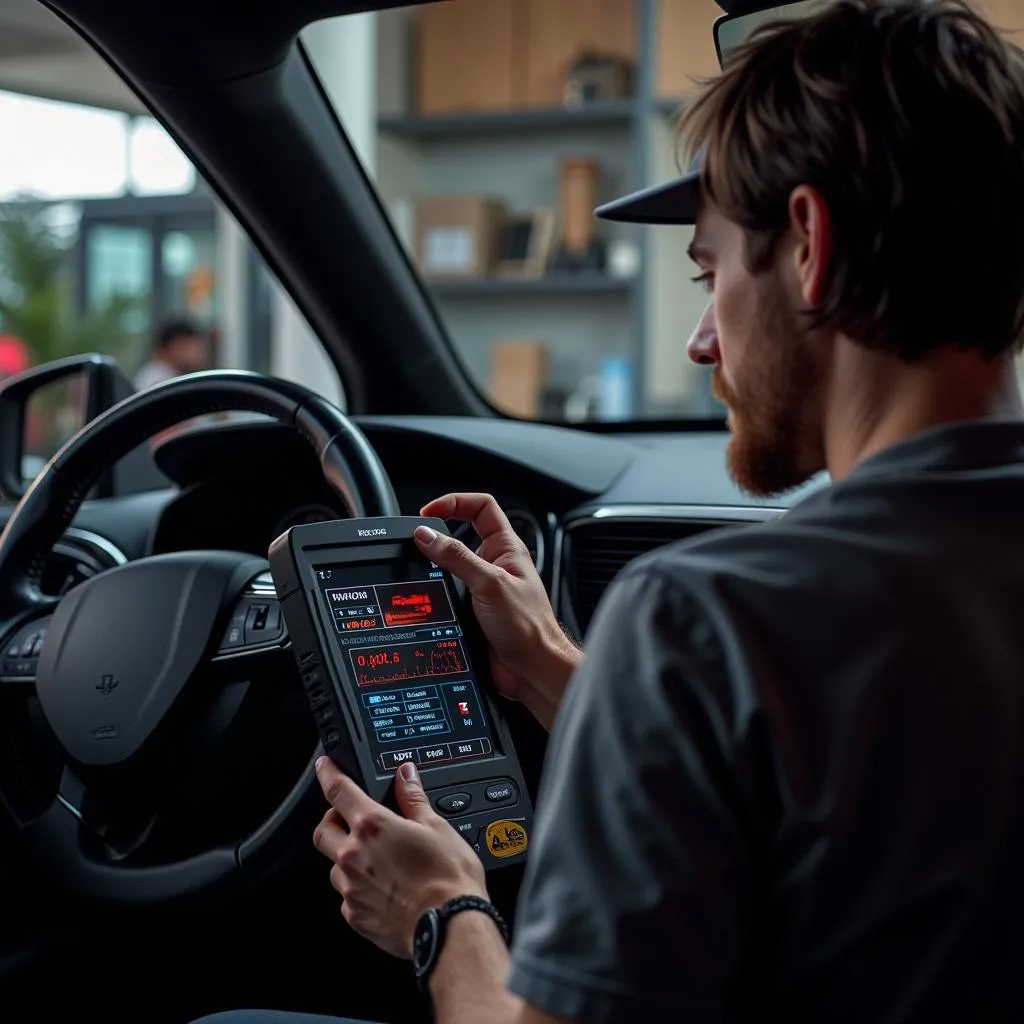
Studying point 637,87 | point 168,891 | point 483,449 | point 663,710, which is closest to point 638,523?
point 483,449

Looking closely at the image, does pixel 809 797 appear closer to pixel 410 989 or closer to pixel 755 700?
pixel 755 700

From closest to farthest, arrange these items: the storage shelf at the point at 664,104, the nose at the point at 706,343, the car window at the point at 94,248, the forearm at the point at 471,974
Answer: the forearm at the point at 471,974 → the nose at the point at 706,343 → the storage shelf at the point at 664,104 → the car window at the point at 94,248

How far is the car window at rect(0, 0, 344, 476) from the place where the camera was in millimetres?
6691

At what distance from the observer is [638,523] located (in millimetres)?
1549

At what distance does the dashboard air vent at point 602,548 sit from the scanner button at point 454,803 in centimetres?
60

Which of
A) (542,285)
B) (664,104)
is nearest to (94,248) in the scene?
(542,285)

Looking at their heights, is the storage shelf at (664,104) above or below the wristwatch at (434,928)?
above

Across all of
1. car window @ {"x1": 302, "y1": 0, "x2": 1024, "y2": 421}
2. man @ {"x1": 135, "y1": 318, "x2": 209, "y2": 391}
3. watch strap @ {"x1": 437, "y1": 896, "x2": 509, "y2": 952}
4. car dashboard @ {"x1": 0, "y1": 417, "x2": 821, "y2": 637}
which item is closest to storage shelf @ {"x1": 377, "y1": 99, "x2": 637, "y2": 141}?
car window @ {"x1": 302, "y1": 0, "x2": 1024, "y2": 421}

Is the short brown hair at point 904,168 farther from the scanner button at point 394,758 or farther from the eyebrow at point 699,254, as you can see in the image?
the scanner button at point 394,758

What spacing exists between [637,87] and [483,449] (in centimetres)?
399

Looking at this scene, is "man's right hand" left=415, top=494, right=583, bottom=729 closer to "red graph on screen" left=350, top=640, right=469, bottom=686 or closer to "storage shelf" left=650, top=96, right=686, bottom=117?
"red graph on screen" left=350, top=640, right=469, bottom=686

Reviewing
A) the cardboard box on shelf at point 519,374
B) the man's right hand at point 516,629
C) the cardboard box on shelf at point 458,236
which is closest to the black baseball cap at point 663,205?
the man's right hand at point 516,629

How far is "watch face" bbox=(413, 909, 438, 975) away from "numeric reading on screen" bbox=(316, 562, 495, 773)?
17cm

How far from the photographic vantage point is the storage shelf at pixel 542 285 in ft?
17.7
